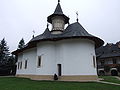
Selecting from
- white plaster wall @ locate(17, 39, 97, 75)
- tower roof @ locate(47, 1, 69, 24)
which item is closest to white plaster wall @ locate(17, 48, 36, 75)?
white plaster wall @ locate(17, 39, 97, 75)

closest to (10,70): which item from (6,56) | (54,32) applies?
(6,56)

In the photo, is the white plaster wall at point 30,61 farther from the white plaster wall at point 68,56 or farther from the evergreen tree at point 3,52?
the evergreen tree at point 3,52

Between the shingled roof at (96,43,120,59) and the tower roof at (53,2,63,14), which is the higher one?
the tower roof at (53,2,63,14)

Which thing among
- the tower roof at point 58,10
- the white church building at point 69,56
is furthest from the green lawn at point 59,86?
the tower roof at point 58,10

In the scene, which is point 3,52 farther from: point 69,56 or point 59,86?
point 59,86

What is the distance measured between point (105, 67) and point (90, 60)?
940 inches

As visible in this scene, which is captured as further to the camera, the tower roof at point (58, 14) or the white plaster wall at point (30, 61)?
the tower roof at point (58, 14)

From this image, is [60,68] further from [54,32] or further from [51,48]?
[54,32]

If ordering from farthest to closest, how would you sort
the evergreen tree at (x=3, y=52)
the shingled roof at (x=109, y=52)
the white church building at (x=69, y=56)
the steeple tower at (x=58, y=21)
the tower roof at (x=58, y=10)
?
1. the evergreen tree at (x=3, y=52)
2. the shingled roof at (x=109, y=52)
3. the tower roof at (x=58, y=10)
4. the steeple tower at (x=58, y=21)
5. the white church building at (x=69, y=56)

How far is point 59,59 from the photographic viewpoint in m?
18.1

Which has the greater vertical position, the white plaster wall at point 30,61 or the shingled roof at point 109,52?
the shingled roof at point 109,52

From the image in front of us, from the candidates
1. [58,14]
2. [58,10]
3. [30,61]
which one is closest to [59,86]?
[30,61]

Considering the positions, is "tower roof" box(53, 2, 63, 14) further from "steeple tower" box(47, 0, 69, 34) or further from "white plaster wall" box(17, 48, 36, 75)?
"white plaster wall" box(17, 48, 36, 75)

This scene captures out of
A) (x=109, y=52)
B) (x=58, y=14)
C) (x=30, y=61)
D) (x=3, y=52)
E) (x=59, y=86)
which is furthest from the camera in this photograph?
(x=3, y=52)
